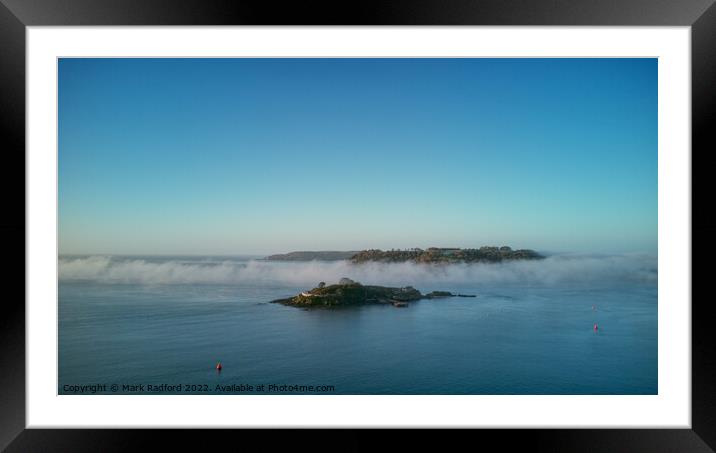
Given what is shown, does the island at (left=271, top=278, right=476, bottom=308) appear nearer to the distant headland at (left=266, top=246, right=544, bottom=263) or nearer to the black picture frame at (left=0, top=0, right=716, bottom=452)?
the distant headland at (left=266, top=246, right=544, bottom=263)

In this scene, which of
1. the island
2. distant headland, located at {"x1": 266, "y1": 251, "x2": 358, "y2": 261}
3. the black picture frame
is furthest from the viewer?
the island

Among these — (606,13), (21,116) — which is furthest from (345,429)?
(606,13)

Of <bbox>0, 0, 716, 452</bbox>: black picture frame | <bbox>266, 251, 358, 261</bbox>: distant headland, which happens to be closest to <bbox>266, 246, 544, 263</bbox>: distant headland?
<bbox>266, 251, 358, 261</bbox>: distant headland

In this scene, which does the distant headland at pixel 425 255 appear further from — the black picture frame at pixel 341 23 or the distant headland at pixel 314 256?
the black picture frame at pixel 341 23

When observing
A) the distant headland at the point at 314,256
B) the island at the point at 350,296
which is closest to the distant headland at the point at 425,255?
the distant headland at the point at 314,256

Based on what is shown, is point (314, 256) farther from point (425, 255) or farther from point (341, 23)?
point (341, 23)

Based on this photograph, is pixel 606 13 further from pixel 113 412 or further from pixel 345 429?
pixel 113 412
